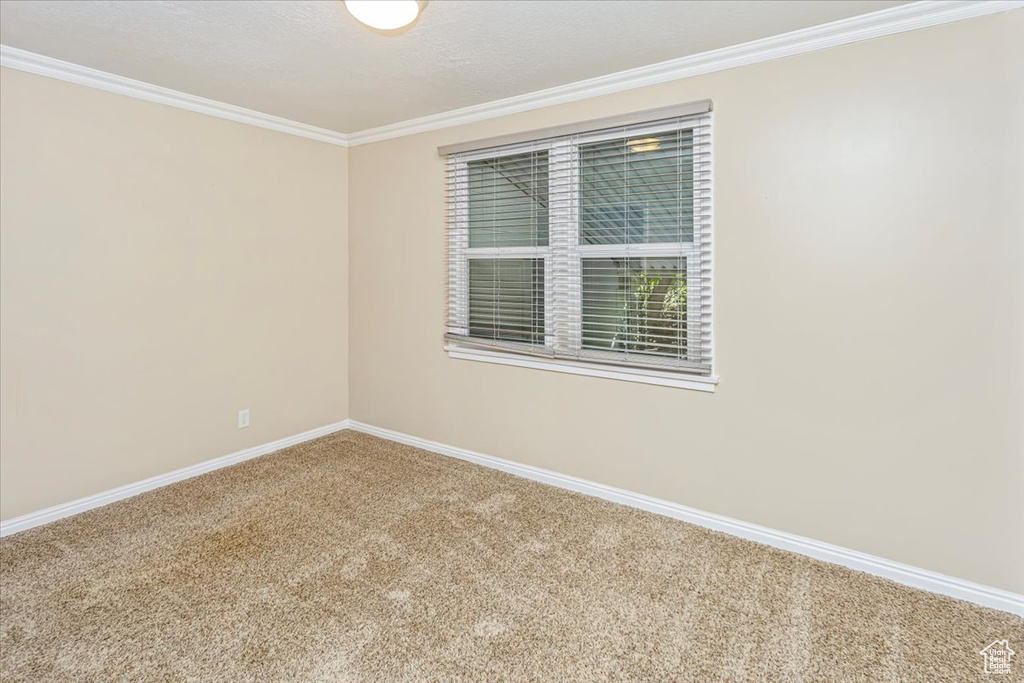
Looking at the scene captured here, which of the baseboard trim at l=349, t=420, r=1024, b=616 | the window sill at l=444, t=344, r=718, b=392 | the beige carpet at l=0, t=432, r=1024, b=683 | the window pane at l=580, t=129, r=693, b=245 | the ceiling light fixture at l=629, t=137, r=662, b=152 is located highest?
the ceiling light fixture at l=629, t=137, r=662, b=152

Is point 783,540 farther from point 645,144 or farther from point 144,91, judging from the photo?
point 144,91

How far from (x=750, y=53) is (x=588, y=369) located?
66.4 inches

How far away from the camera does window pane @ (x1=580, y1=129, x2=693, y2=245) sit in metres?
2.57

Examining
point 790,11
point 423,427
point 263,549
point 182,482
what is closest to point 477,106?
point 790,11

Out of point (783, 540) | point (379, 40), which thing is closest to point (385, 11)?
point (379, 40)

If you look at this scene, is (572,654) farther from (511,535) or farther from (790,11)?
(790,11)

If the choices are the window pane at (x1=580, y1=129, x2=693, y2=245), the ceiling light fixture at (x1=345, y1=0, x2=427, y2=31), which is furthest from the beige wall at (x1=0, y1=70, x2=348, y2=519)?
the window pane at (x1=580, y1=129, x2=693, y2=245)

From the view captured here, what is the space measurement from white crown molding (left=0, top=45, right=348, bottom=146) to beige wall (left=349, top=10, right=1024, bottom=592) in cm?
195

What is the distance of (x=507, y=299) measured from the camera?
10.8 feet

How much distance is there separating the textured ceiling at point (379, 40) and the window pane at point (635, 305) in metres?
0.99

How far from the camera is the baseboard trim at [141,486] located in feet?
8.37

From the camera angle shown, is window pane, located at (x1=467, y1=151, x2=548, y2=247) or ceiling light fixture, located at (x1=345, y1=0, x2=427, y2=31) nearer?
ceiling light fixture, located at (x1=345, y1=0, x2=427, y2=31)

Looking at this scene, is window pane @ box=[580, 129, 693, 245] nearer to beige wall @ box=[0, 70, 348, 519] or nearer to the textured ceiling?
the textured ceiling

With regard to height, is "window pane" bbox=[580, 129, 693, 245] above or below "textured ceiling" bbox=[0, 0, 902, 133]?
below
